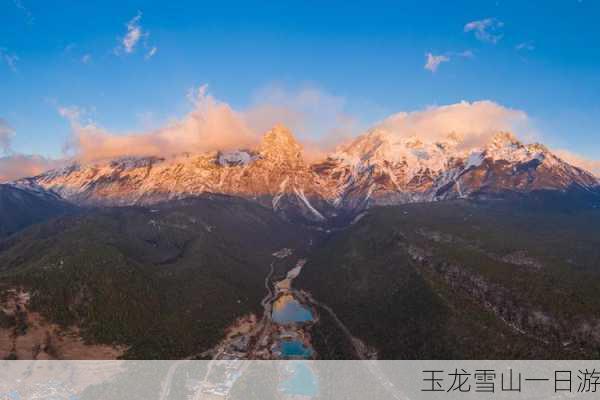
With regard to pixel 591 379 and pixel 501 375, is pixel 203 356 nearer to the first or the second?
pixel 501 375

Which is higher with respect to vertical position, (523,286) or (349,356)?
(523,286)

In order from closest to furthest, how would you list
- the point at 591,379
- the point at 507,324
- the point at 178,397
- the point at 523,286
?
the point at 591,379 → the point at 178,397 → the point at 507,324 → the point at 523,286

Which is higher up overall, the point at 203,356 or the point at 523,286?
the point at 523,286

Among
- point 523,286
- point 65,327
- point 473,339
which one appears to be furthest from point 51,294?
point 523,286

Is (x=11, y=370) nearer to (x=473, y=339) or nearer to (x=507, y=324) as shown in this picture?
(x=473, y=339)

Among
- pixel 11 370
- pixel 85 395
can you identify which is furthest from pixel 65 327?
→ pixel 85 395

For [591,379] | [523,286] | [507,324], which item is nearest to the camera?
[591,379]

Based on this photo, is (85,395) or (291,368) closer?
(85,395)

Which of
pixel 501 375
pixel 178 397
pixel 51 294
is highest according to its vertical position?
pixel 51 294

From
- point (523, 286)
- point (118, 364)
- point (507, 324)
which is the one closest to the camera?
point (118, 364)
